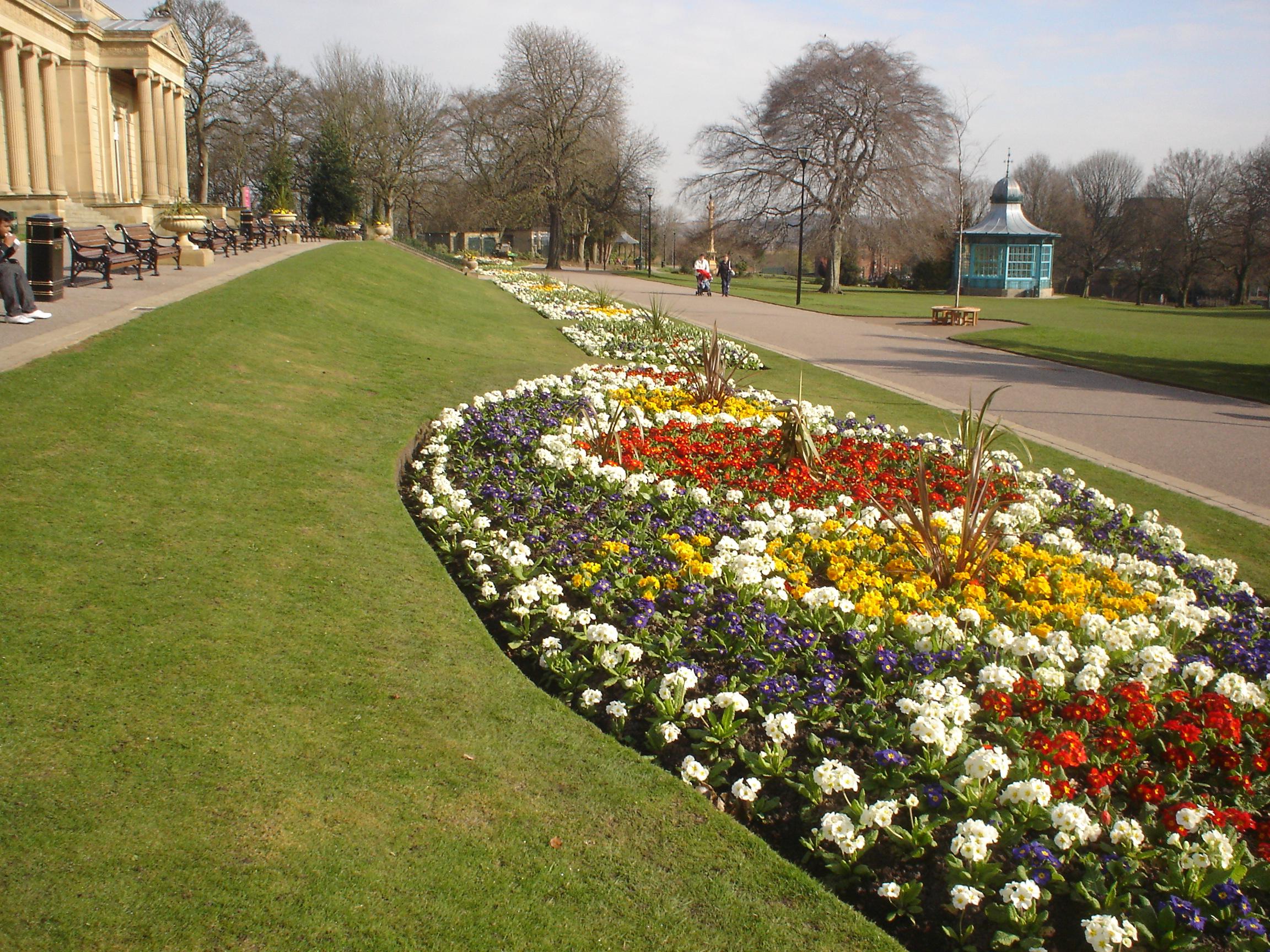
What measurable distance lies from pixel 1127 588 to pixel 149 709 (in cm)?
502

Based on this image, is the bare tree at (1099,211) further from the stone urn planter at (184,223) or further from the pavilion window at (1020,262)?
the stone urn planter at (184,223)

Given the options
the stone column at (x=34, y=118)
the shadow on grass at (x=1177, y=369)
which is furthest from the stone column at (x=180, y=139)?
the shadow on grass at (x=1177, y=369)

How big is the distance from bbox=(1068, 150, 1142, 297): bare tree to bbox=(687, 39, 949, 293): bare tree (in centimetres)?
3088

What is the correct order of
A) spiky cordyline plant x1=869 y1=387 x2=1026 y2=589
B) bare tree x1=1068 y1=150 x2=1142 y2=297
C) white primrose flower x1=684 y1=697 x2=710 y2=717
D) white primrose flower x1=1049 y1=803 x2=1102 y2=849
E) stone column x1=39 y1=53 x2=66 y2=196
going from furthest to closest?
bare tree x1=1068 y1=150 x2=1142 y2=297 < stone column x1=39 y1=53 x2=66 y2=196 < spiky cordyline plant x1=869 y1=387 x2=1026 y2=589 < white primrose flower x1=684 y1=697 x2=710 y2=717 < white primrose flower x1=1049 y1=803 x2=1102 y2=849

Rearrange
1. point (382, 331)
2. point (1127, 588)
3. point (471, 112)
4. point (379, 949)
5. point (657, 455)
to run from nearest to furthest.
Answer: point (379, 949) < point (1127, 588) < point (657, 455) < point (382, 331) < point (471, 112)

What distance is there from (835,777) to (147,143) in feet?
139

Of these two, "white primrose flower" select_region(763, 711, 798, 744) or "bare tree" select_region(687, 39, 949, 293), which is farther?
"bare tree" select_region(687, 39, 949, 293)

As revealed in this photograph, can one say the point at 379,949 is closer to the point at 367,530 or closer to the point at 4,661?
the point at 4,661

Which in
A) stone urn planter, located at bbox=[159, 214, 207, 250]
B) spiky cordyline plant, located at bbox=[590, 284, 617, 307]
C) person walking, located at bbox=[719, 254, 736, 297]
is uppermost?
stone urn planter, located at bbox=[159, 214, 207, 250]

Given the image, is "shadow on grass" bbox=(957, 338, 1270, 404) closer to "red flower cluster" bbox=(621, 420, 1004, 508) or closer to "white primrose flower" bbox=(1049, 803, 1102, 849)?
"red flower cluster" bbox=(621, 420, 1004, 508)

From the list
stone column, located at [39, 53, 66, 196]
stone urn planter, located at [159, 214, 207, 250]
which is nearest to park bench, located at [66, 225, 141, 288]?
stone urn planter, located at [159, 214, 207, 250]

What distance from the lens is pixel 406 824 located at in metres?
3.04

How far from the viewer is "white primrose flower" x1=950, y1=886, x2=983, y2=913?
2.84 m

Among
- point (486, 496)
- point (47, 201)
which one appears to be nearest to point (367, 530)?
point (486, 496)
